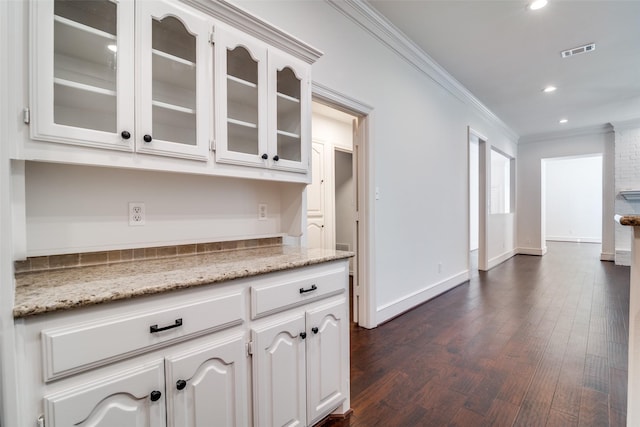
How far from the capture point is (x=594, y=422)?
5.13 feet

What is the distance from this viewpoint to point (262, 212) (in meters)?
1.91

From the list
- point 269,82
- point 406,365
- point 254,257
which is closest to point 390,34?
point 269,82

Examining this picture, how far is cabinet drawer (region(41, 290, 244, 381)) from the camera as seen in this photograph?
79 centimetres

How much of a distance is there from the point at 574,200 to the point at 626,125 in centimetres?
399

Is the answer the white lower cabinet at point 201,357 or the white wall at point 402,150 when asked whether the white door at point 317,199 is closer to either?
the white wall at point 402,150

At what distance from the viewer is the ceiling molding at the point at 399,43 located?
2455 mm

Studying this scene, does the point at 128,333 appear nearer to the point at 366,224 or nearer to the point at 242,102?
the point at 242,102

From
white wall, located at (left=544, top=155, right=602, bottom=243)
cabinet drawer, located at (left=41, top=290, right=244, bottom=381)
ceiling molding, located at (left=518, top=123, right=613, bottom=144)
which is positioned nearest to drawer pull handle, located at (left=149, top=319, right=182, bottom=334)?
cabinet drawer, located at (left=41, top=290, right=244, bottom=381)

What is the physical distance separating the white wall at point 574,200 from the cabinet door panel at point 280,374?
10150 millimetres

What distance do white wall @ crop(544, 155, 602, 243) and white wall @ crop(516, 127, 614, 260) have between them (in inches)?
77.9

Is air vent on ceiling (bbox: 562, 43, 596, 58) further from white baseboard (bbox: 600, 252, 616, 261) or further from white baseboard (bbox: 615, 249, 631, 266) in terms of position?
white baseboard (bbox: 600, 252, 616, 261)

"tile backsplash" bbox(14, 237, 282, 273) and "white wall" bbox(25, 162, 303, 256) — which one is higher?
"white wall" bbox(25, 162, 303, 256)

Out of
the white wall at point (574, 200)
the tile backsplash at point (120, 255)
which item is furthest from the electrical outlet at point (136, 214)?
the white wall at point (574, 200)

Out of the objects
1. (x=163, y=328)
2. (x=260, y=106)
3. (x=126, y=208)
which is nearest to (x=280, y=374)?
(x=163, y=328)
